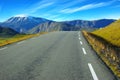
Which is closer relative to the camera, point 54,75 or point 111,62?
point 54,75

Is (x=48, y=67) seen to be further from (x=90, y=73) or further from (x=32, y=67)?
(x=90, y=73)

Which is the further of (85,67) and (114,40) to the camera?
(114,40)

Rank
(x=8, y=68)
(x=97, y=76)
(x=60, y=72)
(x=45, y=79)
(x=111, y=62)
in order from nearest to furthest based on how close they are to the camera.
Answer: (x=45, y=79) → (x=97, y=76) → (x=60, y=72) → (x=8, y=68) → (x=111, y=62)

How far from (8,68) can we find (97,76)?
392cm

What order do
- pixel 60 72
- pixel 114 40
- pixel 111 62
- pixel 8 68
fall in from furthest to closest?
1. pixel 114 40
2. pixel 111 62
3. pixel 8 68
4. pixel 60 72

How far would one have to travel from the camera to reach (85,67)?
10078 mm

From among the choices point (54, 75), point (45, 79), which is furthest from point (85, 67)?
point (45, 79)

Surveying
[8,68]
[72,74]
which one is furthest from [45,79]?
[8,68]

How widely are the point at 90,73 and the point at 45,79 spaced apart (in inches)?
78.6

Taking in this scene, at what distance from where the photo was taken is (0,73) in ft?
28.5

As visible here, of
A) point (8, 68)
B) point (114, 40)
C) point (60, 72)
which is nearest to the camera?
point (60, 72)

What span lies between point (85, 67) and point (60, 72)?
1.60m

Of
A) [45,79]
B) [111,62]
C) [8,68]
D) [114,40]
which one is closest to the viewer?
[45,79]

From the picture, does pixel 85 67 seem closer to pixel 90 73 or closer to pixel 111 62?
pixel 90 73
